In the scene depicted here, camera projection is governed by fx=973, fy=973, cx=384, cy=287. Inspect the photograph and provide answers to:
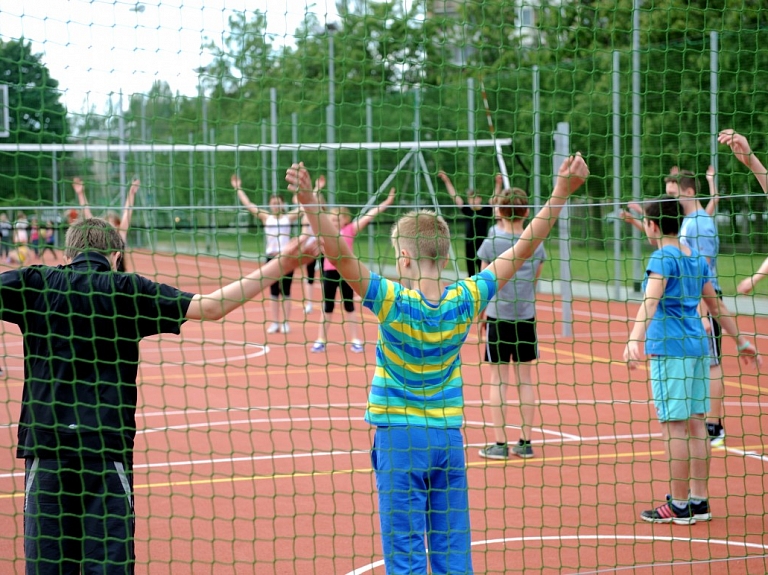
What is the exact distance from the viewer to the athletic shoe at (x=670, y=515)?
5473 mm

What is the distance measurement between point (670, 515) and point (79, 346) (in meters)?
3.58

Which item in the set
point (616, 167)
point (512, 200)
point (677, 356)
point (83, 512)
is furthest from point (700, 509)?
point (616, 167)

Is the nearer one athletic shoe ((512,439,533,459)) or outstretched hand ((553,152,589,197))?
outstretched hand ((553,152,589,197))

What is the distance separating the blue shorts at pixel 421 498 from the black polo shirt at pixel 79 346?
3.03 ft

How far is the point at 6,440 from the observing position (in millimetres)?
7523

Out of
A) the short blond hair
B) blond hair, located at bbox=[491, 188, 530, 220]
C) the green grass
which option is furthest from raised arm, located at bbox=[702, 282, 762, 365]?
the green grass

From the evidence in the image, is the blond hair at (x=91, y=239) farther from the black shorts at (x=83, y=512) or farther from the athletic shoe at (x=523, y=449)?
the athletic shoe at (x=523, y=449)

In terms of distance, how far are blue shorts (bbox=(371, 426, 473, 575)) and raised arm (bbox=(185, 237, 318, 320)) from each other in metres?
0.71

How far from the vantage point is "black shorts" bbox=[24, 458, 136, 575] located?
341 centimetres

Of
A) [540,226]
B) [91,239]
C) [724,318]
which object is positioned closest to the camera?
[91,239]

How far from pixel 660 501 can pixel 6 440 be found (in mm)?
4869

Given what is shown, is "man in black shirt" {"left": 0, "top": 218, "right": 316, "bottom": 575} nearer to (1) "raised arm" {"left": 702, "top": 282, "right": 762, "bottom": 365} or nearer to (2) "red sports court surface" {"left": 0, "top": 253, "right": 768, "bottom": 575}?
(2) "red sports court surface" {"left": 0, "top": 253, "right": 768, "bottom": 575}

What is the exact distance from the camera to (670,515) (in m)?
5.53

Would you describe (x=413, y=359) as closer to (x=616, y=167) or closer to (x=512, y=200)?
(x=512, y=200)
